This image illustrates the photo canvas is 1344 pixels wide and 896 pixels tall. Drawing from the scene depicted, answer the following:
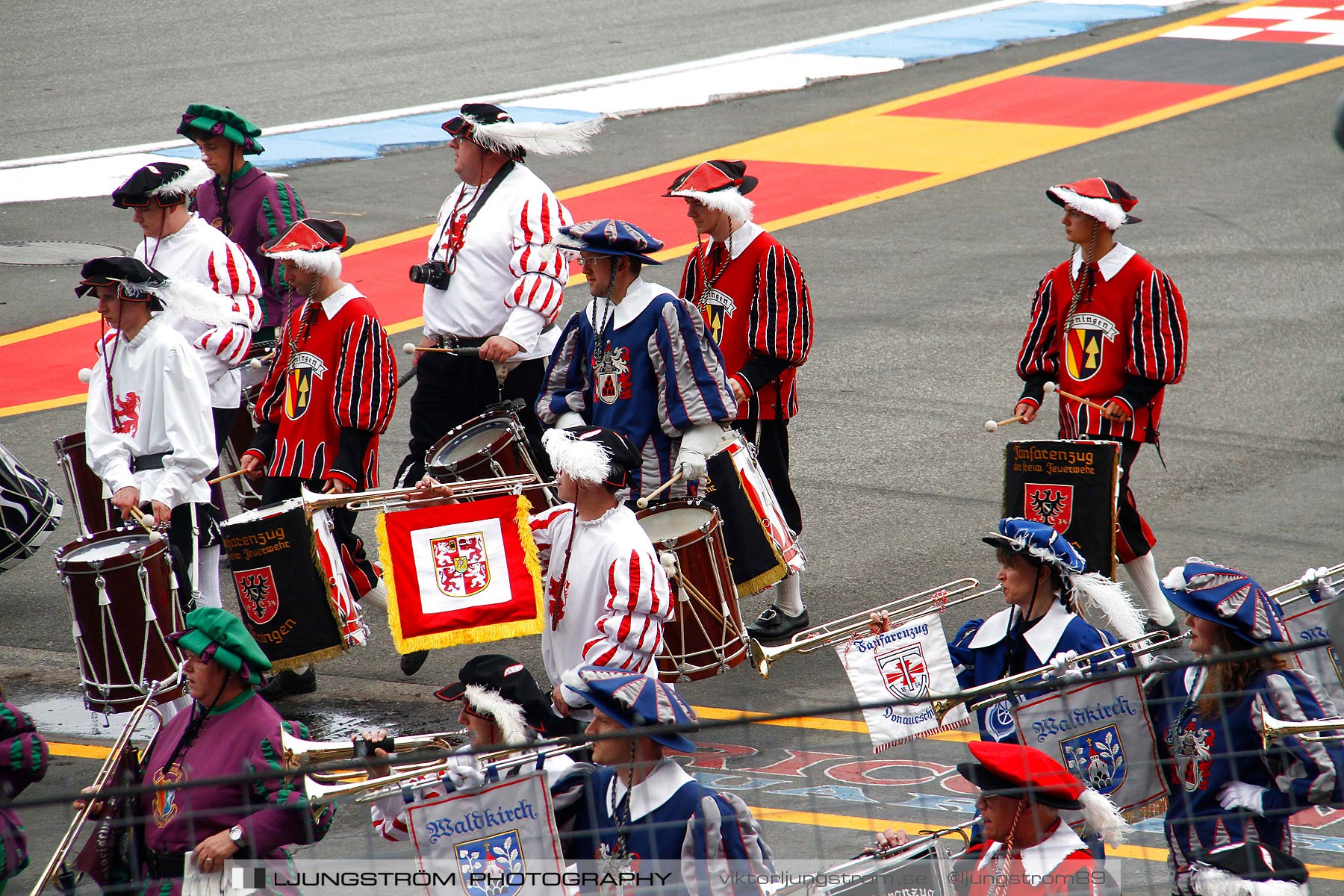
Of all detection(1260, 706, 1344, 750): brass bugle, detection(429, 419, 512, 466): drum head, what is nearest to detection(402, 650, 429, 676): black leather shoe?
detection(429, 419, 512, 466): drum head

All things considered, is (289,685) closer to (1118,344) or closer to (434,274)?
(434,274)

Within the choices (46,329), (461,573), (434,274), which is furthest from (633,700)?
(46,329)

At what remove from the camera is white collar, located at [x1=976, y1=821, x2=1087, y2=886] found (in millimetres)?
4434

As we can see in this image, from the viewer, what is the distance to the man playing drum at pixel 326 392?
24.9 feet

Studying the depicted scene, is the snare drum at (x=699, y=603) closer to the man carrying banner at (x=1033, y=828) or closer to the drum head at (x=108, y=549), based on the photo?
the drum head at (x=108, y=549)

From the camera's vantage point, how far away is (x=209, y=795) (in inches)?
189

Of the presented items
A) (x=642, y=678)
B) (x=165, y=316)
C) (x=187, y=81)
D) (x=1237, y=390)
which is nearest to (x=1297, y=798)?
(x=642, y=678)

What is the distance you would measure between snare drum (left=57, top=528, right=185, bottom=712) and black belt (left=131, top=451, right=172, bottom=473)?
645 millimetres

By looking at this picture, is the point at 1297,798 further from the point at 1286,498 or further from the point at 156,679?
the point at 1286,498

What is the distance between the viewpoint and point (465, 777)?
443 cm

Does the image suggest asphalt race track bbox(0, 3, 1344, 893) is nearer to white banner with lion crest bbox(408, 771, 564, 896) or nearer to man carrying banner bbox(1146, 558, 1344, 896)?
white banner with lion crest bbox(408, 771, 564, 896)

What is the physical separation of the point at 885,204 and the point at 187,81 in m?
9.71

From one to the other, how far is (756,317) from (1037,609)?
9.12 feet

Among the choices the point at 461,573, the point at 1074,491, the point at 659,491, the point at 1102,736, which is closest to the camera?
the point at 1102,736
